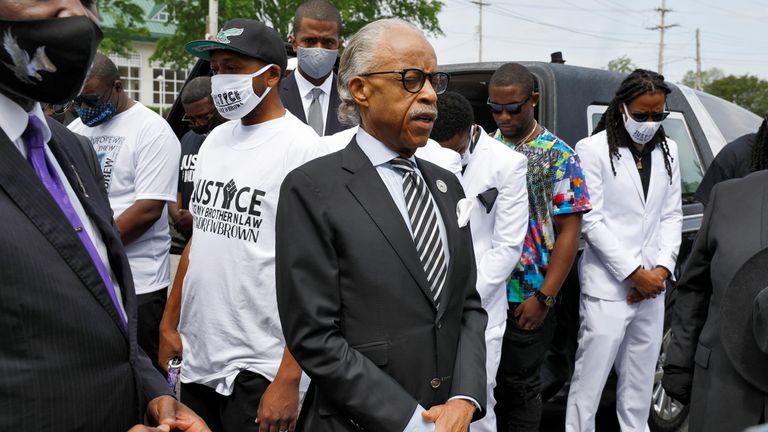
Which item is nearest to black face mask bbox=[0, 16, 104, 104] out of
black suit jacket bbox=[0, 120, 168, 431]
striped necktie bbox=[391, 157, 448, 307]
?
black suit jacket bbox=[0, 120, 168, 431]

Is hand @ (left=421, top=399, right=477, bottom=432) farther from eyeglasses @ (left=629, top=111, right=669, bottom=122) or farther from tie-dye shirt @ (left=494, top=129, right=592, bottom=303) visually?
eyeglasses @ (left=629, top=111, right=669, bottom=122)

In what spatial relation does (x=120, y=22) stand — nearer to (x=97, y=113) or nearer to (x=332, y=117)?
(x=97, y=113)

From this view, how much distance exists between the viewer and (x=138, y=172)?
4.12 meters

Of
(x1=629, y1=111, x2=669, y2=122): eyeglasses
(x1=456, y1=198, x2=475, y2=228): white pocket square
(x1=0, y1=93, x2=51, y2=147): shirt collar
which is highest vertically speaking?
(x1=0, y1=93, x2=51, y2=147): shirt collar

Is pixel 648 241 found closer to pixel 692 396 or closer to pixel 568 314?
pixel 568 314

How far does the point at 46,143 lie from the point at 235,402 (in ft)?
4.80

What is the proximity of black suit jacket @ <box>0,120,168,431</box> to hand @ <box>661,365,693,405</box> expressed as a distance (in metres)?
2.21

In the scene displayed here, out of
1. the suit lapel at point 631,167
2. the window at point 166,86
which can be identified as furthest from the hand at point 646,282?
the window at point 166,86

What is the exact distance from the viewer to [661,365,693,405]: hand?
3.06m

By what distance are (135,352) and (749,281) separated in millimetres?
1986

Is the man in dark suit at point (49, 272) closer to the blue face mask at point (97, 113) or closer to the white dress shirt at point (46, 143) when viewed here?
the white dress shirt at point (46, 143)

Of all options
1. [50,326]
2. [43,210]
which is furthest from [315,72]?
[50,326]

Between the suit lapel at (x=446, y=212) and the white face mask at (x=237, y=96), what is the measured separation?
3.00 feet

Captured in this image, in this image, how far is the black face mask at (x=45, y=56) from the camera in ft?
5.03
